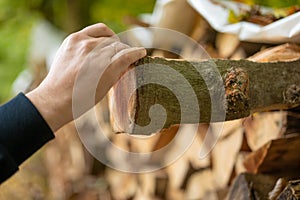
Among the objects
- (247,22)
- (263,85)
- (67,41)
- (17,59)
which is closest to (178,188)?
(247,22)

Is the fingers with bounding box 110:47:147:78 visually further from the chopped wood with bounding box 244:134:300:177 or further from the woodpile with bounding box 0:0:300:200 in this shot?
the chopped wood with bounding box 244:134:300:177

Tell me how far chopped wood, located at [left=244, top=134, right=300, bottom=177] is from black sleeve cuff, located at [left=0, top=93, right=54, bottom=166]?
1.40ft

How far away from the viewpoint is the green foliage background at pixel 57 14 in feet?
6.44

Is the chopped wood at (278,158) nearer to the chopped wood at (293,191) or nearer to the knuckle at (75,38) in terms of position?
the chopped wood at (293,191)

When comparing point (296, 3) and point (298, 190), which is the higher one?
point (296, 3)

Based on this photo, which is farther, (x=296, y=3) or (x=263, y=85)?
(x=296, y=3)

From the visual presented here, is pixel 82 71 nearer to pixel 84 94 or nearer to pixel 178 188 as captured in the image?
pixel 84 94

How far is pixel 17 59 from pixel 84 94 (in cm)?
181

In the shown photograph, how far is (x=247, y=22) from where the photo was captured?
1.06m

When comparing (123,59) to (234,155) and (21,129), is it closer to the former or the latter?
(21,129)

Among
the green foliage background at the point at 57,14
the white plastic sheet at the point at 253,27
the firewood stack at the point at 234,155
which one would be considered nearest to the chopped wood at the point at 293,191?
the firewood stack at the point at 234,155

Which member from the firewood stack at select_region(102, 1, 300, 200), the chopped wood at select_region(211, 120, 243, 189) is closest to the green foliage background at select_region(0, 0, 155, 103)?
the firewood stack at select_region(102, 1, 300, 200)

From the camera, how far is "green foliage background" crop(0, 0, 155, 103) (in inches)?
77.2

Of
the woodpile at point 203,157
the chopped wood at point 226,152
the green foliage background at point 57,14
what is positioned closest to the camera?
the woodpile at point 203,157
